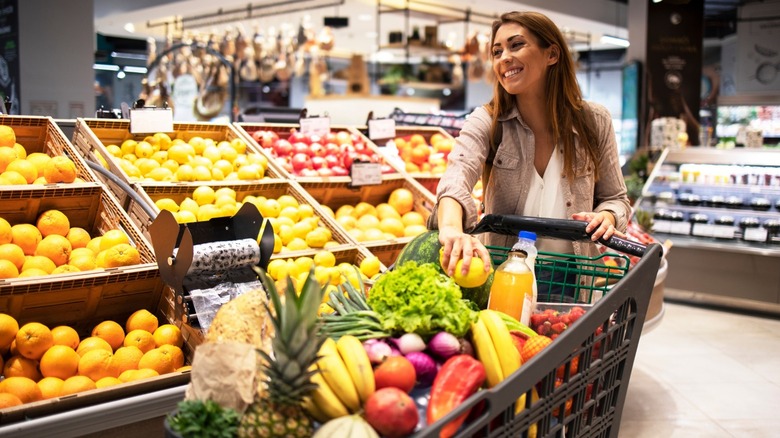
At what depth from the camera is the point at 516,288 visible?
1718 mm

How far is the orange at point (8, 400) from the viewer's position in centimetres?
200

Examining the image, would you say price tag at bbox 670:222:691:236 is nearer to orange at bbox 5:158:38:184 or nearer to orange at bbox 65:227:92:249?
orange at bbox 65:227:92:249

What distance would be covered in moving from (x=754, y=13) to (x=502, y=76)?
12.9m

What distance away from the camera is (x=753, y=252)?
232 inches

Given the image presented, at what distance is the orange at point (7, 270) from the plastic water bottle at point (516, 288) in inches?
68.8

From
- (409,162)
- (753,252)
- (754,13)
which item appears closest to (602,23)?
(754,13)

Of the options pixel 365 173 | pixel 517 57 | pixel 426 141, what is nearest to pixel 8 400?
pixel 517 57

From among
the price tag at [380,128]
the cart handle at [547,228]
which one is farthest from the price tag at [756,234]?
the cart handle at [547,228]

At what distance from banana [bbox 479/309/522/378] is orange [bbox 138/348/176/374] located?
54.3 inches

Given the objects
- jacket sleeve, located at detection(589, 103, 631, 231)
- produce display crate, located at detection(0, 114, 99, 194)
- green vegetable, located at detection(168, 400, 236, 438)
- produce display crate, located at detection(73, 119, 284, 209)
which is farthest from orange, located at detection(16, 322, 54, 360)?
jacket sleeve, located at detection(589, 103, 631, 231)

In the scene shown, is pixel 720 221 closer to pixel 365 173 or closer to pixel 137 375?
pixel 365 173

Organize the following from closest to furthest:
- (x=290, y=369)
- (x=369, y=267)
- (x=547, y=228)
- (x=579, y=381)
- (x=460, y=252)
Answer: (x=290, y=369) → (x=579, y=381) → (x=460, y=252) → (x=547, y=228) → (x=369, y=267)

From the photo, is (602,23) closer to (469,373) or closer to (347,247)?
(347,247)

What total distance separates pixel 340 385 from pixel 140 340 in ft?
4.91
